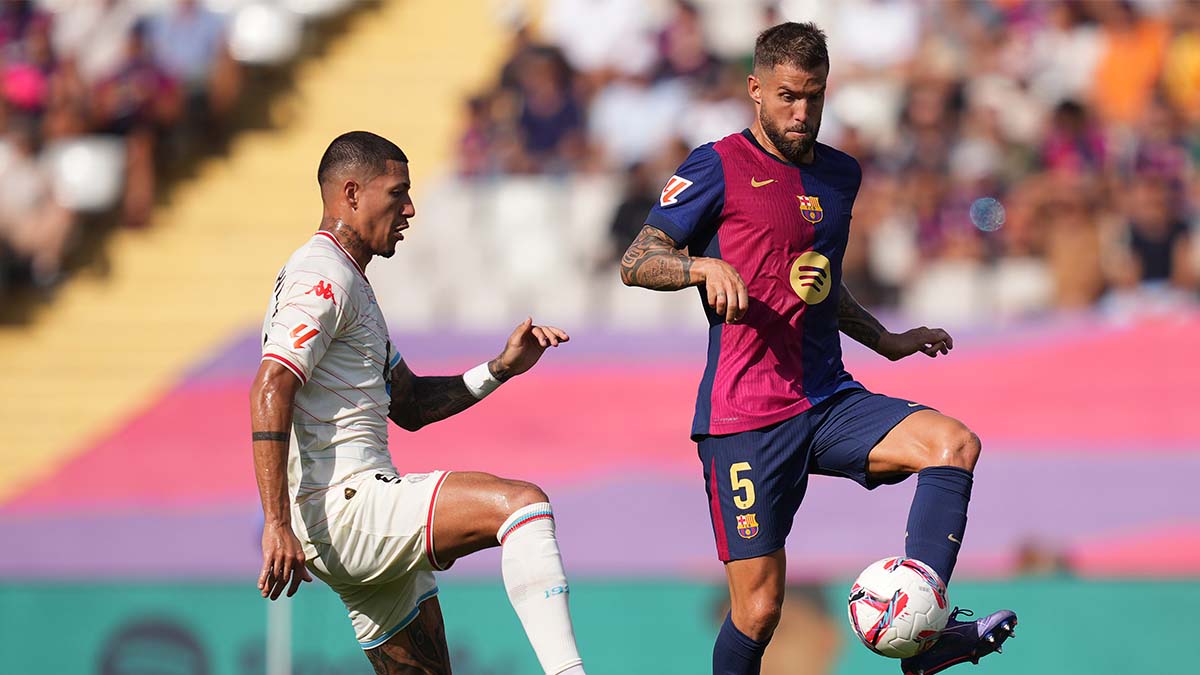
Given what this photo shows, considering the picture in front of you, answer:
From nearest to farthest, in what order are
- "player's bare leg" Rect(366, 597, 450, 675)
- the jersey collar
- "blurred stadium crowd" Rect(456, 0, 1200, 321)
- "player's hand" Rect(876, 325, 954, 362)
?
the jersey collar, "player's bare leg" Rect(366, 597, 450, 675), "player's hand" Rect(876, 325, 954, 362), "blurred stadium crowd" Rect(456, 0, 1200, 321)

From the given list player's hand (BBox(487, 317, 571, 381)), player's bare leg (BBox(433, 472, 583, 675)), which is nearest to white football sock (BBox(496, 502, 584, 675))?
player's bare leg (BBox(433, 472, 583, 675))

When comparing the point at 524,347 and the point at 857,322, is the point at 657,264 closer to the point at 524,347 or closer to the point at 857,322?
the point at 524,347

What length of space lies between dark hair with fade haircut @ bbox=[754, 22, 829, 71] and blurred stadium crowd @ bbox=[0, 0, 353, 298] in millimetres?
11289

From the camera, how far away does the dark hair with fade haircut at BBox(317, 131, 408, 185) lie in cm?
616

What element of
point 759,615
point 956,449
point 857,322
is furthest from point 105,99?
point 956,449

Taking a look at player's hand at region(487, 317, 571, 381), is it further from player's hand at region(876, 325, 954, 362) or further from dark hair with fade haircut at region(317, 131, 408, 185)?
player's hand at region(876, 325, 954, 362)

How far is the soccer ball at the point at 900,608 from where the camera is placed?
5.69 m

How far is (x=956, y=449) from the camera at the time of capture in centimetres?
603

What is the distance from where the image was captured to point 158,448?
46.2 feet

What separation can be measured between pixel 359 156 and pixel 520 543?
1.57 metres

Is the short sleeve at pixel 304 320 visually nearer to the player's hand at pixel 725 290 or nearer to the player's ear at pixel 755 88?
the player's hand at pixel 725 290

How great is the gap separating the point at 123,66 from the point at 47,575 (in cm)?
531

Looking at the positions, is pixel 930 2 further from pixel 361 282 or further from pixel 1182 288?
pixel 361 282

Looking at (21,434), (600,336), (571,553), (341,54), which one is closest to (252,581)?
(571,553)
